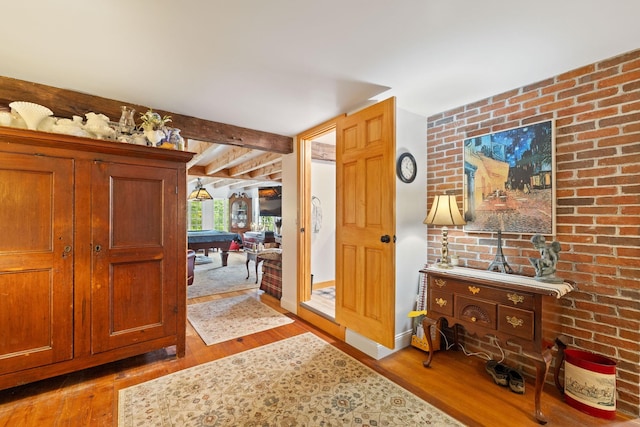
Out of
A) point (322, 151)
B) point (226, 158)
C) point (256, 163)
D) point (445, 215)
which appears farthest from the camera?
point (256, 163)

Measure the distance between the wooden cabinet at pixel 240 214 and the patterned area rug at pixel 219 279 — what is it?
383cm

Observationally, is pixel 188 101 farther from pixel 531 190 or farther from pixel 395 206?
pixel 531 190

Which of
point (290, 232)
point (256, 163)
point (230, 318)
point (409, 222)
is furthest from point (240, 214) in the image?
point (409, 222)

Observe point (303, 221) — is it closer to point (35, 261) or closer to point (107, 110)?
point (107, 110)

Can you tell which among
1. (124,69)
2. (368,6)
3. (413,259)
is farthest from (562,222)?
(124,69)

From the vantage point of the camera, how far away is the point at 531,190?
83.8 inches

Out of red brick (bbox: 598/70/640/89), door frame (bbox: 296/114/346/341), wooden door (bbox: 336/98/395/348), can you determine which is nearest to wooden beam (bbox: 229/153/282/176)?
door frame (bbox: 296/114/346/341)

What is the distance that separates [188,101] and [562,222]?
3224 mm

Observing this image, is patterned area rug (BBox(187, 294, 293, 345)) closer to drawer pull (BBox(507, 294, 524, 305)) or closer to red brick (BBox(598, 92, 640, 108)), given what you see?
drawer pull (BBox(507, 294, 524, 305))

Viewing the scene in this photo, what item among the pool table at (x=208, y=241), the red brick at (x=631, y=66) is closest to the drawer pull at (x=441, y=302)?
the red brick at (x=631, y=66)

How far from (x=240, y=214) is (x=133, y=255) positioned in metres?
8.88

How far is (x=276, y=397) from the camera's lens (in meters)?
1.89

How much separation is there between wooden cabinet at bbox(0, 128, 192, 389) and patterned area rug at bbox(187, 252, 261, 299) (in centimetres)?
202

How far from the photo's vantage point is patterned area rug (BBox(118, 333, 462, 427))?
1682 millimetres
